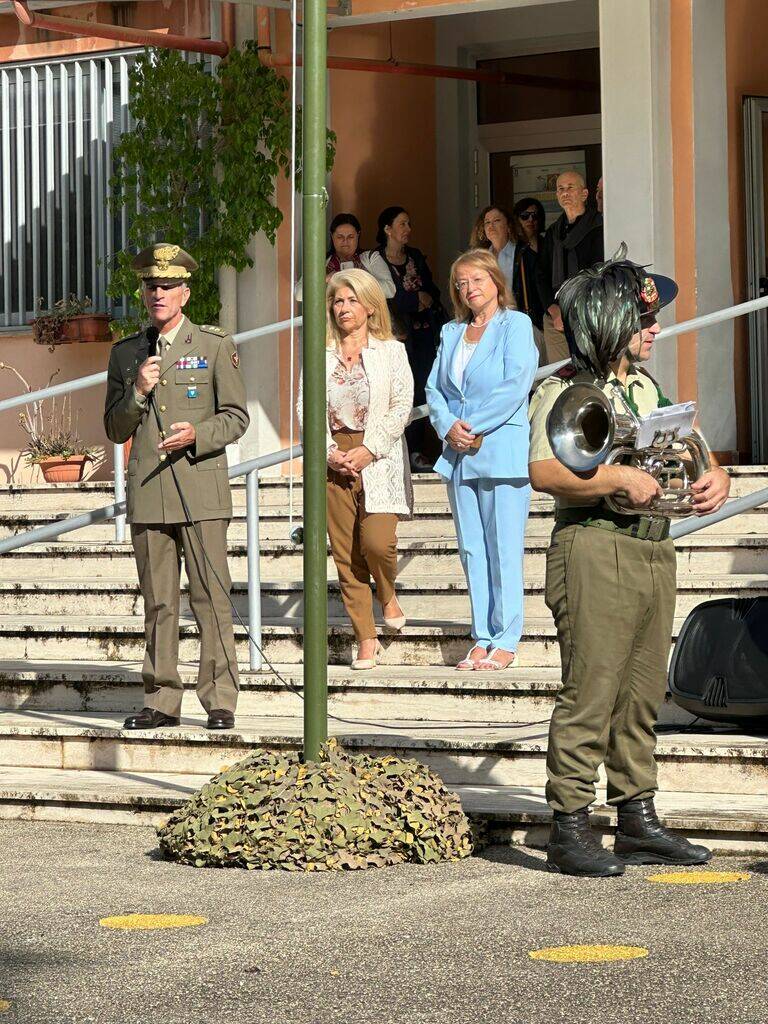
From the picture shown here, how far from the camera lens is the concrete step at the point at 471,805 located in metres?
5.36

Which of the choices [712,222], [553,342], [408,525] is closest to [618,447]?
[408,525]

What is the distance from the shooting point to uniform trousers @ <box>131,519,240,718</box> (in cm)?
685

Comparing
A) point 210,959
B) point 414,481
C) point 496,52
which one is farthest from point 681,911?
point 496,52

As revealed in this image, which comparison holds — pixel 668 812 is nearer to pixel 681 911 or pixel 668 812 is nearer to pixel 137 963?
pixel 681 911

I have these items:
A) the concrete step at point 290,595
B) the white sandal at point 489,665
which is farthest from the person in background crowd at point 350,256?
the white sandal at point 489,665

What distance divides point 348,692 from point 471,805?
1457mm

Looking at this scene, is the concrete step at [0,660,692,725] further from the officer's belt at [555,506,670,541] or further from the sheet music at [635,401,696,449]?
the sheet music at [635,401,696,449]

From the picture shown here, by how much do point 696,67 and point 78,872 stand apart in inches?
248

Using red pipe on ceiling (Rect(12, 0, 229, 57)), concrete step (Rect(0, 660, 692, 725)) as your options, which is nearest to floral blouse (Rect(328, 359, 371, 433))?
concrete step (Rect(0, 660, 692, 725))

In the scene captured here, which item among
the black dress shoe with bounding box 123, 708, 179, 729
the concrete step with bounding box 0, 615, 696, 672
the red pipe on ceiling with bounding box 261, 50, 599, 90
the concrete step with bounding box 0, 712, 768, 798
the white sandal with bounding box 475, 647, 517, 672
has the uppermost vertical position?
the red pipe on ceiling with bounding box 261, 50, 599, 90

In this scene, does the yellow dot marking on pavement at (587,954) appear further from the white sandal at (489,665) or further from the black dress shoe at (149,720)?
the white sandal at (489,665)

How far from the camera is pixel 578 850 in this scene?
16.8 feet

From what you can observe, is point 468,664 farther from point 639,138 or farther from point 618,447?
point 639,138

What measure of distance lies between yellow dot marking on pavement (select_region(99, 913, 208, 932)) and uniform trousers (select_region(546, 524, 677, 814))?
108 centimetres
